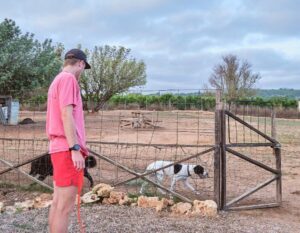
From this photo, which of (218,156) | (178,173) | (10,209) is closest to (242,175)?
(178,173)

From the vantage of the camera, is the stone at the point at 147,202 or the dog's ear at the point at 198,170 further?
the dog's ear at the point at 198,170

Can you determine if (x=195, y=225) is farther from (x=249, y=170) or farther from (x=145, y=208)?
(x=249, y=170)

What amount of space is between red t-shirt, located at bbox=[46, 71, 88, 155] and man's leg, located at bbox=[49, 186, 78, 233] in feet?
1.06

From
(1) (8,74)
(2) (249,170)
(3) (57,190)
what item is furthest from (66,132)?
(1) (8,74)

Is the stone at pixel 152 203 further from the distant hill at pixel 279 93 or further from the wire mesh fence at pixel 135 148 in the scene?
the distant hill at pixel 279 93

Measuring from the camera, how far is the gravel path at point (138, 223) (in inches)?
227

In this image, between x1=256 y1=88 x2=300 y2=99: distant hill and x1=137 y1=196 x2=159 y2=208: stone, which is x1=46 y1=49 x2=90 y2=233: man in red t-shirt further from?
x1=256 y1=88 x2=300 y2=99: distant hill

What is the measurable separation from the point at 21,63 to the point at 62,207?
20.7m

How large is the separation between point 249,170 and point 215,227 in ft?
18.0

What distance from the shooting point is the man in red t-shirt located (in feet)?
12.0

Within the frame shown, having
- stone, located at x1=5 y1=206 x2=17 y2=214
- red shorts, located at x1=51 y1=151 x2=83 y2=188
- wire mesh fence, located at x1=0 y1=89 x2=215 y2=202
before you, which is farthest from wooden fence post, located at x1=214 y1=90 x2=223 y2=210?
red shorts, located at x1=51 y1=151 x2=83 y2=188

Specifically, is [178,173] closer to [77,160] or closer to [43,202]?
[43,202]

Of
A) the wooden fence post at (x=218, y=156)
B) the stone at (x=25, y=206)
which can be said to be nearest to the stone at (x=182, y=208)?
the wooden fence post at (x=218, y=156)

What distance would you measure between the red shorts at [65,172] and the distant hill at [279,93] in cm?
5563
